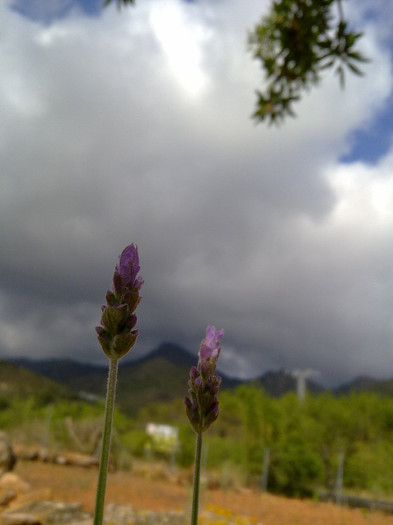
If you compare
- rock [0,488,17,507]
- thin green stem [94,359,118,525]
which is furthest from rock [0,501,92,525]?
thin green stem [94,359,118,525]

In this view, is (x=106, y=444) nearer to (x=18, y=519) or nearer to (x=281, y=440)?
(x=18, y=519)

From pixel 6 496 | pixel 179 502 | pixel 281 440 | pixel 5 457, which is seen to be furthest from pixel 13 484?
pixel 281 440

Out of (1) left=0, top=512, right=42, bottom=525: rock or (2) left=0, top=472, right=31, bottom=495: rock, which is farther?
(2) left=0, top=472, right=31, bottom=495: rock

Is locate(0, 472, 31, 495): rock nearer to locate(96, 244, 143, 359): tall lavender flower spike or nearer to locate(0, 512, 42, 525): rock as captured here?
locate(0, 512, 42, 525): rock

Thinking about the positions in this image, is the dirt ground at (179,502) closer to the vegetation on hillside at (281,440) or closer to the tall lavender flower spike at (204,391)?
the vegetation on hillside at (281,440)

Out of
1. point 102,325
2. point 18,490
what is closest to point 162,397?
point 18,490

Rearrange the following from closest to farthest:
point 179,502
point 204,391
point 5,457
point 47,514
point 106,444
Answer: point 106,444, point 204,391, point 47,514, point 179,502, point 5,457
